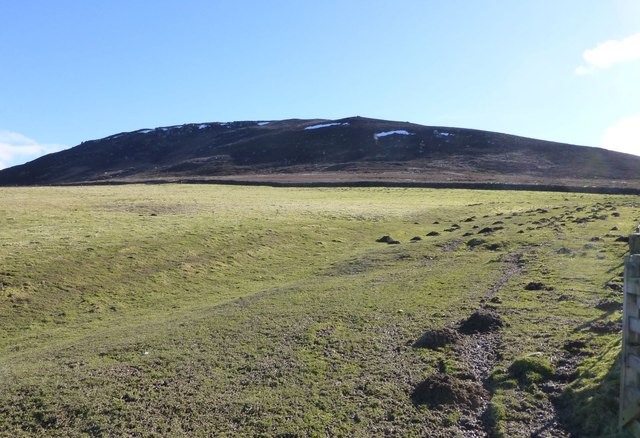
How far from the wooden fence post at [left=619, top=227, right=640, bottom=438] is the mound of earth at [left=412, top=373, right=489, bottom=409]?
141 inches

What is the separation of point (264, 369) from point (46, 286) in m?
17.5

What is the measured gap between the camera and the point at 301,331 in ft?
66.7

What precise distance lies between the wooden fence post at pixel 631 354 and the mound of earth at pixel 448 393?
11.7 feet

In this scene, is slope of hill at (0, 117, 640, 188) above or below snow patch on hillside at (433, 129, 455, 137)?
below

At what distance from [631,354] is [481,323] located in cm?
823

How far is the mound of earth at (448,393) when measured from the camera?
45.1ft

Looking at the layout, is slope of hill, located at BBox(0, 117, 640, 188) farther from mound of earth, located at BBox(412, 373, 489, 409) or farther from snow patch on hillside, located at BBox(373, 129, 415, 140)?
mound of earth, located at BBox(412, 373, 489, 409)

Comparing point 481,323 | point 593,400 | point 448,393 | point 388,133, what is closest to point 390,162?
point 388,133

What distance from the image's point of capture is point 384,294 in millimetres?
26172

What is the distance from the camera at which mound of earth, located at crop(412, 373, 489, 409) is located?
45.1 ft

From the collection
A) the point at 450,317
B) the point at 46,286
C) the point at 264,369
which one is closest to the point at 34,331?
the point at 46,286

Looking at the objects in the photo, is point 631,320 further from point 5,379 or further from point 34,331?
point 34,331

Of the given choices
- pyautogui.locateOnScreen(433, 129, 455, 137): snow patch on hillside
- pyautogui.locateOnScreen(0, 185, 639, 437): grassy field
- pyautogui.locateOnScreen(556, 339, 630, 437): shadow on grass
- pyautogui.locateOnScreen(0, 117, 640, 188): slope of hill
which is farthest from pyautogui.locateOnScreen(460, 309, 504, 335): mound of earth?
pyautogui.locateOnScreen(433, 129, 455, 137): snow patch on hillside

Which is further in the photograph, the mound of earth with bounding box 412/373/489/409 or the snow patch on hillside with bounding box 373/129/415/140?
the snow patch on hillside with bounding box 373/129/415/140
